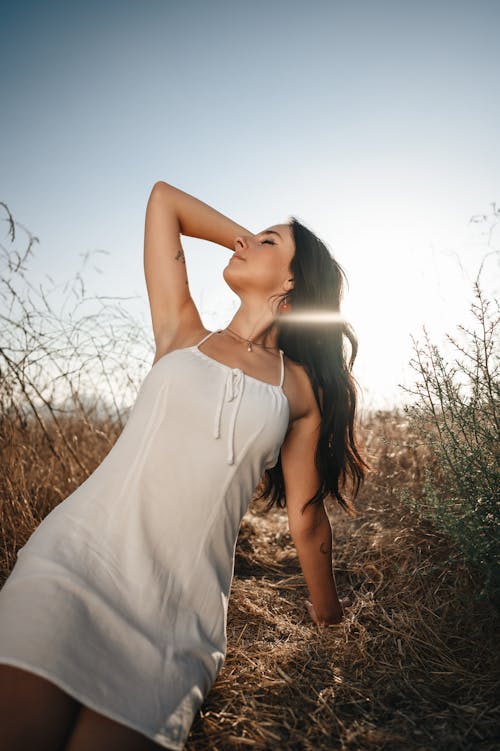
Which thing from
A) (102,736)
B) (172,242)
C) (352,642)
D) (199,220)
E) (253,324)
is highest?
(199,220)

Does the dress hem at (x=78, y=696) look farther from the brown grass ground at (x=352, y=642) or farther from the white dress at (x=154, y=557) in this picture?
the brown grass ground at (x=352, y=642)

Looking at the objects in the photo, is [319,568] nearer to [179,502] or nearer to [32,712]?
[179,502]

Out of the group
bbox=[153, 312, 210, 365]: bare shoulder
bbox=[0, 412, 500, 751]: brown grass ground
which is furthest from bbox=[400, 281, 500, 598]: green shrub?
bbox=[153, 312, 210, 365]: bare shoulder

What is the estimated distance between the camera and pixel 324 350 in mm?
2271

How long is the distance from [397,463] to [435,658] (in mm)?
1712

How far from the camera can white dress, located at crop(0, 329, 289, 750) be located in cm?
124

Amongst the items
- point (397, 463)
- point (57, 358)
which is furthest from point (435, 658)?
point (57, 358)

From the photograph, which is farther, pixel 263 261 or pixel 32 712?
pixel 263 261

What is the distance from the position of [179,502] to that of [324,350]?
1.07 m

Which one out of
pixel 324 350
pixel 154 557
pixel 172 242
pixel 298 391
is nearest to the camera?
pixel 154 557

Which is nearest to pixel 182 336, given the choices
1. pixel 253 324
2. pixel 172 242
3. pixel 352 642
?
pixel 253 324

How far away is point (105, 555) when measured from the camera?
1448mm

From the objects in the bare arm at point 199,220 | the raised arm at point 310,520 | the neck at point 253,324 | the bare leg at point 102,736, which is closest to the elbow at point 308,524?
the raised arm at point 310,520

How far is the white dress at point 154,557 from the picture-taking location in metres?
1.24
